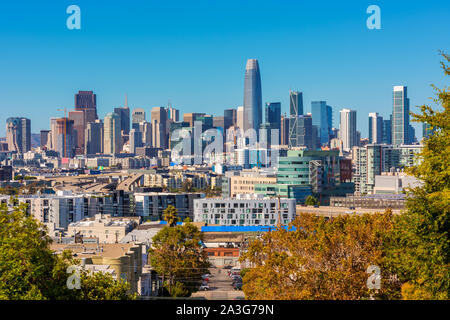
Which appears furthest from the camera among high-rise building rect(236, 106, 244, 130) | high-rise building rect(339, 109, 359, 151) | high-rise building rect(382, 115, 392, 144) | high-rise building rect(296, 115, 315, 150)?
high-rise building rect(236, 106, 244, 130)

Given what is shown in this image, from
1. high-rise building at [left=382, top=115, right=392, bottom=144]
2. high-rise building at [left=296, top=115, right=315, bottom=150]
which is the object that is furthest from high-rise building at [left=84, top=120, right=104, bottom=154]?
high-rise building at [left=382, top=115, right=392, bottom=144]

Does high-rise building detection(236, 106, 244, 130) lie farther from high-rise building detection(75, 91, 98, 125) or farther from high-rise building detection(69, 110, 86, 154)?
high-rise building detection(69, 110, 86, 154)

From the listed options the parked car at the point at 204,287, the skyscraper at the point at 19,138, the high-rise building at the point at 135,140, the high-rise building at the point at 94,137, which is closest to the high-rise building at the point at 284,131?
the high-rise building at the point at 135,140

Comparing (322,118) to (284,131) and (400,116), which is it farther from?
(400,116)

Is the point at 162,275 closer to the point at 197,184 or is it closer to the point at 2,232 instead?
the point at 2,232

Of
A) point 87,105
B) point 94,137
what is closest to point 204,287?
point 94,137
